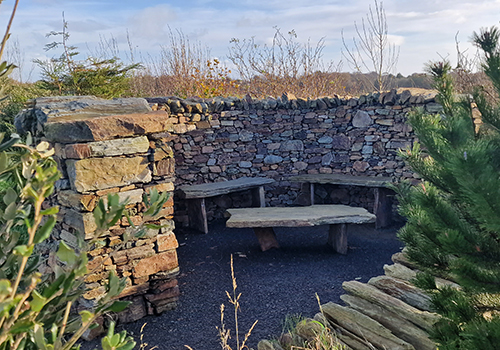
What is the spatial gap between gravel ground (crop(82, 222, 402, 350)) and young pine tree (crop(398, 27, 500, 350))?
1.59 metres

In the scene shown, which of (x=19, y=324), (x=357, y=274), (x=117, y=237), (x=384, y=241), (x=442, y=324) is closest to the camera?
(x=19, y=324)

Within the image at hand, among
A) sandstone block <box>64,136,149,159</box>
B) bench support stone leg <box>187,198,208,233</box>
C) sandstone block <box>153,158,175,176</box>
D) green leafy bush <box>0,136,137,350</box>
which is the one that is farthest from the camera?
bench support stone leg <box>187,198,208,233</box>

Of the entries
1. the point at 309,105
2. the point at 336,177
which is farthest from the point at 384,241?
the point at 309,105

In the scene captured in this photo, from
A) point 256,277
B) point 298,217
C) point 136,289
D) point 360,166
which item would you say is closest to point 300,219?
point 298,217

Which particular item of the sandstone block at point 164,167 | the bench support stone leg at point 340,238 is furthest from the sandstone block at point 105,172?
the bench support stone leg at point 340,238

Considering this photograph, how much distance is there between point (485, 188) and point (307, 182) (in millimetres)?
5390

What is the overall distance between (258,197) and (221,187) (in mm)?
723

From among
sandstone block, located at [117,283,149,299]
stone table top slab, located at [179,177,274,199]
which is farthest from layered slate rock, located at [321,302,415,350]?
stone table top slab, located at [179,177,274,199]

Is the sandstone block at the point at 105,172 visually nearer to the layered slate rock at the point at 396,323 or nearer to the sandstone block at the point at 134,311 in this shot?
the sandstone block at the point at 134,311

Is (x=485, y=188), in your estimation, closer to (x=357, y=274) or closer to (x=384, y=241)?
(x=357, y=274)

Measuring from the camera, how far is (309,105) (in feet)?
22.4

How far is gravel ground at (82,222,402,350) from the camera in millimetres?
3426

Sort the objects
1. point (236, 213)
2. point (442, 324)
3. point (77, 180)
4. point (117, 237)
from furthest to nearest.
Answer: point (236, 213)
point (117, 237)
point (77, 180)
point (442, 324)

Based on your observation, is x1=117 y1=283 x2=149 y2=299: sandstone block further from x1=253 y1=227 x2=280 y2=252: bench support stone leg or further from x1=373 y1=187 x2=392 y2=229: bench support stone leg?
x1=373 y1=187 x2=392 y2=229: bench support stone leg
